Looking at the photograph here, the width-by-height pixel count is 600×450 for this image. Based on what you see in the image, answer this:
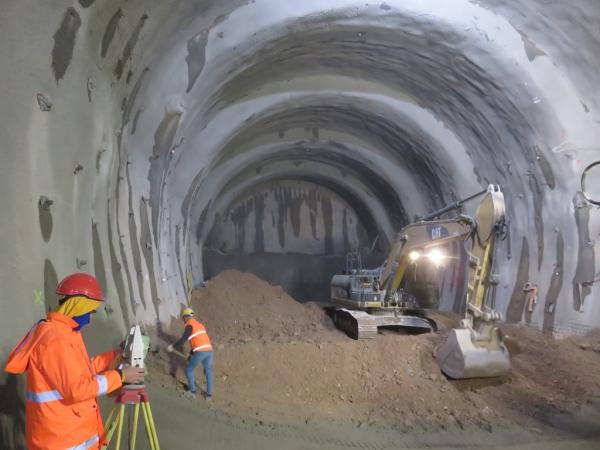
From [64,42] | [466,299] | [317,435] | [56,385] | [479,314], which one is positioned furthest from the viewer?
[466,299]

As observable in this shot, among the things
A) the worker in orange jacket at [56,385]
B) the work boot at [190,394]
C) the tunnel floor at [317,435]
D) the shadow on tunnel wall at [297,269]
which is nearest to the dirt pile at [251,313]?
the work boot at [190,394]

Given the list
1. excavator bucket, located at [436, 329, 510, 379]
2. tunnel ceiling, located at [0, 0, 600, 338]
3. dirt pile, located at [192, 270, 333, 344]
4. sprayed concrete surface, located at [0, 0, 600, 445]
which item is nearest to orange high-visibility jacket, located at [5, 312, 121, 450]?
sprayed concrete surface, located at [0, 0, 600, 445]

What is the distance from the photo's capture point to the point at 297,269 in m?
18.0

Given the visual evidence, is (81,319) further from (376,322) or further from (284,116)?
(284,116)

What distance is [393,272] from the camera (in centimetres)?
1000

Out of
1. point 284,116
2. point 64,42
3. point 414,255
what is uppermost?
point 284,116

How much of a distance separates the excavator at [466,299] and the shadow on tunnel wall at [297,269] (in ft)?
18.1

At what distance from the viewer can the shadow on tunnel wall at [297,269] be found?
1769cm

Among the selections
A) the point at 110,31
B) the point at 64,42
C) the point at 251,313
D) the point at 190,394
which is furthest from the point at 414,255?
the point at 64,42

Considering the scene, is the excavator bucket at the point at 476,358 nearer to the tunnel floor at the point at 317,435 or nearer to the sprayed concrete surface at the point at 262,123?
the tunnel floor at the point at 317,435

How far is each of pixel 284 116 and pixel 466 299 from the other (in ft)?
18.4

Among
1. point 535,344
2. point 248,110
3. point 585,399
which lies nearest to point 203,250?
point 248,110

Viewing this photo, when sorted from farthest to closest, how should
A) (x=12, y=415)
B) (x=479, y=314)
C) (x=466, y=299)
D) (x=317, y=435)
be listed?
1. (x=466, y=299)
2. (x=479, y=314)
3. (x=317, y=435)
4. (x=12, y=415)

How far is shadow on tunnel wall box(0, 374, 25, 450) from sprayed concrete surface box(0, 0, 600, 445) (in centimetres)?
1
